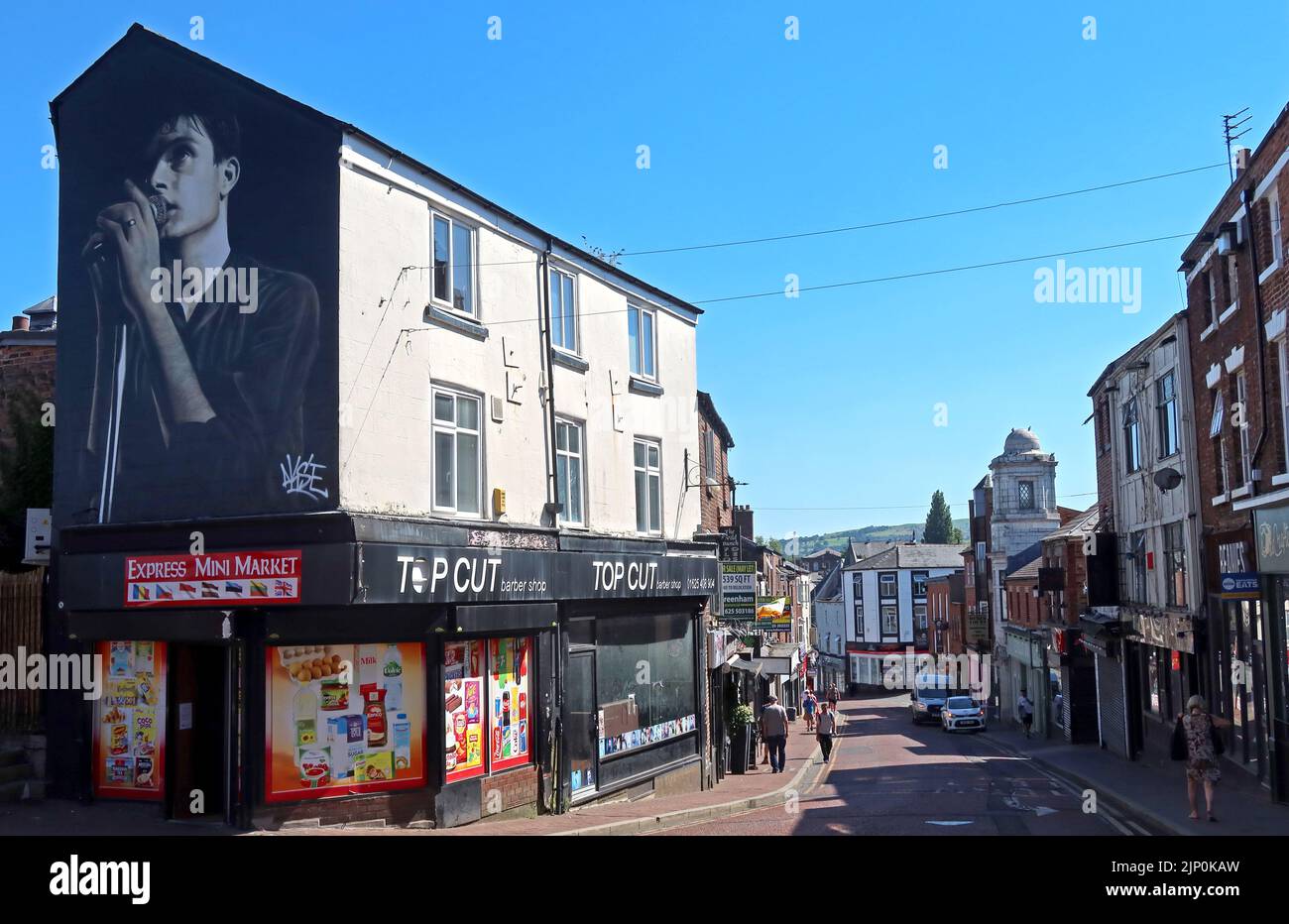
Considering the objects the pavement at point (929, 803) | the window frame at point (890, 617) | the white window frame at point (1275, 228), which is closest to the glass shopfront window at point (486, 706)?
the pavement at point (929, 803)

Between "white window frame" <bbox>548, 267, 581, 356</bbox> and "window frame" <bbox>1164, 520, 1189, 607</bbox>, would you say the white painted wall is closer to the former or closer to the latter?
"white window frame" <bbox>548, 267, 581, 356</bbox>

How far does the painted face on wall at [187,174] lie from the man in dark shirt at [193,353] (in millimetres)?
19

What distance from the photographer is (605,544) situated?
2056 cm

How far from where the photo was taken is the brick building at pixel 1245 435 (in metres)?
18.0

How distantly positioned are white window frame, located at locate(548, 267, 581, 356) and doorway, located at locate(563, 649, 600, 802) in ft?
17.5

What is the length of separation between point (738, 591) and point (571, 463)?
770 centimetres

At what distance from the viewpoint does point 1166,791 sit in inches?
815

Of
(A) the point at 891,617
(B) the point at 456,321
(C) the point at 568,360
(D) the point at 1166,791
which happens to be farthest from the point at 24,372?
(A) the point at 891,617

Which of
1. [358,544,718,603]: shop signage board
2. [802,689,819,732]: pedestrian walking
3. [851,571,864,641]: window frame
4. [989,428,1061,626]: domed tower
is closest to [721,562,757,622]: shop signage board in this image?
[358,544,718,603]: shop signage board

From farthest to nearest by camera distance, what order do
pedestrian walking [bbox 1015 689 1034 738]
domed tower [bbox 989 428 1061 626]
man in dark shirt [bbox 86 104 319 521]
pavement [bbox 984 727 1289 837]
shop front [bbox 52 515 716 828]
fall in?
domed tower [bbox 989 428 1061 626], pedestrian walking [bbox 1015 689 1034 738], pavement [bbox 984 727 1289 837], man in dark shirt [bbox 86 104 319 521], shop front [bbox 52 515 716 828]

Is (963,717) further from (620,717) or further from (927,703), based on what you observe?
(620,717)

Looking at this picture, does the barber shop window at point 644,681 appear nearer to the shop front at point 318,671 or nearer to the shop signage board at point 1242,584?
the shop front at point 318,671

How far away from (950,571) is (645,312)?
230ft

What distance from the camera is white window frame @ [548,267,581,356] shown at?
64.3 ft
